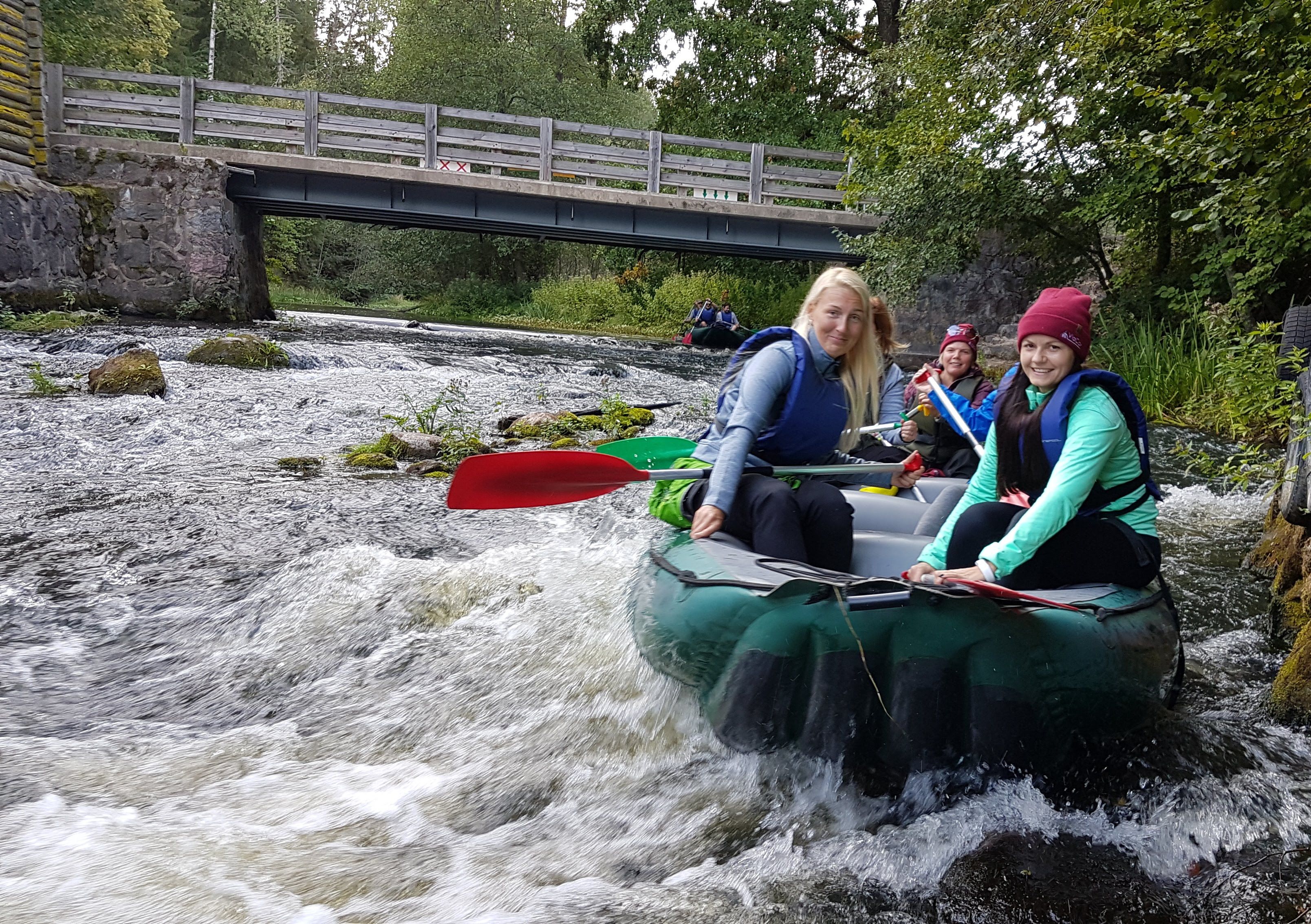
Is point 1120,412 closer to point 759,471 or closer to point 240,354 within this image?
point 759,471

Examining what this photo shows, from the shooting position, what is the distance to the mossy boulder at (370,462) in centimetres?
641

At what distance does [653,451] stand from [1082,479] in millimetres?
1764

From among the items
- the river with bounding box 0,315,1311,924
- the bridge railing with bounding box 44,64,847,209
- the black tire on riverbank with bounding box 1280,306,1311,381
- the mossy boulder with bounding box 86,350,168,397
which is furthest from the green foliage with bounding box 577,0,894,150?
the river with bounding box 0,315,1311,924

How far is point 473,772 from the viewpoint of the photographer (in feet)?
8.91

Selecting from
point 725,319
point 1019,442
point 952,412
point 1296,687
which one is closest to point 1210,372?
point 952,412

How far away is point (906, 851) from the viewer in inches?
92.9

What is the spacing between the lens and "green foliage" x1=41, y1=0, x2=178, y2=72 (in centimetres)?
1978

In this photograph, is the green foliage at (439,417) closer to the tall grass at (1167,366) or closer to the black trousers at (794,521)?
the black trousers at (794,521)

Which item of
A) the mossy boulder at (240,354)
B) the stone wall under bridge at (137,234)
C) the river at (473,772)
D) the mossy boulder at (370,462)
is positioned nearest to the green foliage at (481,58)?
the stone wall under bridge at (137,234)

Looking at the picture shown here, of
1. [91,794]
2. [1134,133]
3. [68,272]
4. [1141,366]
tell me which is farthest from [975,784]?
[68,272]

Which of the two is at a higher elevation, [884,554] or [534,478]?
[534,478]

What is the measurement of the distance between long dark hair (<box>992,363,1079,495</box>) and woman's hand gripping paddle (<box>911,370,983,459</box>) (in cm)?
145

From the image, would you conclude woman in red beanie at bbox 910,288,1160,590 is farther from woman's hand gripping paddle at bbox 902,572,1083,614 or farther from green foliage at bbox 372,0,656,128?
green foliage at bbox 372,0,656,128

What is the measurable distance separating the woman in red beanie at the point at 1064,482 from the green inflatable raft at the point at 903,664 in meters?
0.11
